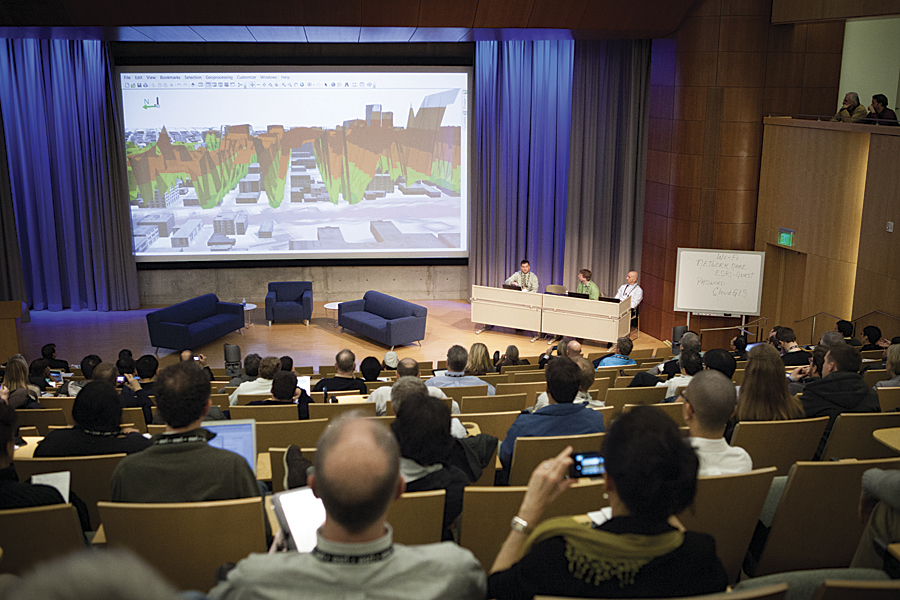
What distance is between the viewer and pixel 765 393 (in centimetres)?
394

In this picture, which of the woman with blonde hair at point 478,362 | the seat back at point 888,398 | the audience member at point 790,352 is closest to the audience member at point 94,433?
the woman with blonde hair at point 478,362

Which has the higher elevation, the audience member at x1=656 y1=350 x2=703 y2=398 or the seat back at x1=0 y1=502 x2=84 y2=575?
the seat back at x1=0 y1=502 x2=84 y2=575

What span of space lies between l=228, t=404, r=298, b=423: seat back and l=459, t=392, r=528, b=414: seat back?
1146 mm

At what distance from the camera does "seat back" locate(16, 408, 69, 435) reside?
5098 mm

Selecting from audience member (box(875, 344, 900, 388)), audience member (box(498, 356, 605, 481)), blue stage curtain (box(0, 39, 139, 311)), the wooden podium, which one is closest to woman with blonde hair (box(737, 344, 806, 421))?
audience member (box(498, 356, 605, 481))

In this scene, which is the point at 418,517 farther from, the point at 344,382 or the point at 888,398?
the point at 888,398

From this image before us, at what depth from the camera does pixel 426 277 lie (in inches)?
540

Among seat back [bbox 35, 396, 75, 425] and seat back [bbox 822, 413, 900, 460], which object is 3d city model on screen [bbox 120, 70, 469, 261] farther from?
seat back [bbox 822, 413, 900, 460]

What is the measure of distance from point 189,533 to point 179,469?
0.80 ft

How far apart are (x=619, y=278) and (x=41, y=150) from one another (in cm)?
1006

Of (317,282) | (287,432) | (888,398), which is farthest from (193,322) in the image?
(888,398)

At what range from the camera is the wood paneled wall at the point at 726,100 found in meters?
10.4

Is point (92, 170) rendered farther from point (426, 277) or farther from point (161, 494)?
point (161, 494)

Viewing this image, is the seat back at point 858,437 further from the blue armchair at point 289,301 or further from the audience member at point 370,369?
the blue armchair at point 289,301
